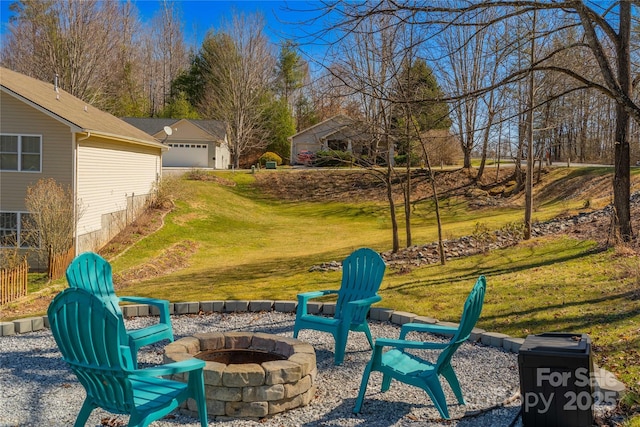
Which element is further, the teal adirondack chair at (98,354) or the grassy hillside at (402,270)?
the grassy hillside at (402,270)

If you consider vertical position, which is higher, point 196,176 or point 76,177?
point 196,176

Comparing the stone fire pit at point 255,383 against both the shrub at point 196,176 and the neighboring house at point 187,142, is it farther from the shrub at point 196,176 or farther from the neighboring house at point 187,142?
the neighboring house at point 187,142

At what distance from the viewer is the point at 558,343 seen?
3938 mm

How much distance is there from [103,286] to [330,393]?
2547 millimetres

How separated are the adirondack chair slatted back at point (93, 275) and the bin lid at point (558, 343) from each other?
3889 mm

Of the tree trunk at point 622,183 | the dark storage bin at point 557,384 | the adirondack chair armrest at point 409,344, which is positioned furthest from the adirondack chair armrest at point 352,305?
the tree trunk at point 622,183

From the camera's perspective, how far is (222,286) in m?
10.4

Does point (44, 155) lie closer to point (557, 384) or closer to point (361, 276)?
point (361, 276)

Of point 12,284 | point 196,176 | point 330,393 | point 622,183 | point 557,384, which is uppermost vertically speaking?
point 196,176

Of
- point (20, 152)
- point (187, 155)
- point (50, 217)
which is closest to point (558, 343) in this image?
point (50, 217)

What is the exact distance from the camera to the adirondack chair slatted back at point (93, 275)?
5.25 metres

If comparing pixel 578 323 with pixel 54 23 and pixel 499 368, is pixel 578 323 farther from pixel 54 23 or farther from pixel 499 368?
pixel 54 23

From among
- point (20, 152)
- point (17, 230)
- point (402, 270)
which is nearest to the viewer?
point (402, 270)

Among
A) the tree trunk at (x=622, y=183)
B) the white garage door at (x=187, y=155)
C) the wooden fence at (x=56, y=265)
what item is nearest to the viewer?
the tree trunk at (x=622, y=183)
